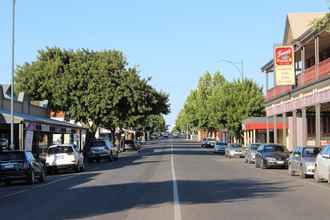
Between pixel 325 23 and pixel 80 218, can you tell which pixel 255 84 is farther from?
pixel 80 218

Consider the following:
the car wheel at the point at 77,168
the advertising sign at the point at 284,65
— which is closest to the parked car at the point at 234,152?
the advertising sign at the point at 284,65

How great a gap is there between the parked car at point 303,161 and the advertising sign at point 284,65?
1535cm

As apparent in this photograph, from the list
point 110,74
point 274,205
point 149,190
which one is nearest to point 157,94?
point 110,74

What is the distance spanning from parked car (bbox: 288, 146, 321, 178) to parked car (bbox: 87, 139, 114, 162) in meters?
24.2

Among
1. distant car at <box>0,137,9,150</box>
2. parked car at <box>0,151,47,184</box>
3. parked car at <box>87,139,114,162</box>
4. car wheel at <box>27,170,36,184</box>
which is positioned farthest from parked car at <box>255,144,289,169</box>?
distant car at <box>0,137,9,150</box>

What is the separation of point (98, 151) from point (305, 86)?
59.2ft

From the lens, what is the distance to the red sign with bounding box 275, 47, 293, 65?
45938 mm

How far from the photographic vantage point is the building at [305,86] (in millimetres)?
39031

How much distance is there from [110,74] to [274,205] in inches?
1797

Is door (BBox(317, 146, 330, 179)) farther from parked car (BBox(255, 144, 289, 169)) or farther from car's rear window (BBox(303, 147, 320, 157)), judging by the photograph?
parked car (BBox(255, 144, 289, 169))

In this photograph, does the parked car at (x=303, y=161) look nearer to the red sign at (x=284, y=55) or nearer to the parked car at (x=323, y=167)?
the parked car at (x=323, y=167)

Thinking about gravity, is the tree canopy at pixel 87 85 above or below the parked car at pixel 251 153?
above

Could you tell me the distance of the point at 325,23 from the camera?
2233 centimetres

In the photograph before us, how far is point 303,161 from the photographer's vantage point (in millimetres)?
29188
